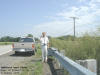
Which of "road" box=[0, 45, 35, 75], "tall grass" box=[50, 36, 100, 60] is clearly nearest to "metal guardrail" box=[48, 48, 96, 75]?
"tall grass" box=[50, 36, 100, 60]

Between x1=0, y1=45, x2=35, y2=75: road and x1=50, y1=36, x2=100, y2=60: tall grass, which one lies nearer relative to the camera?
x1=50, y1=36, x2=100, y2=60: tall grass

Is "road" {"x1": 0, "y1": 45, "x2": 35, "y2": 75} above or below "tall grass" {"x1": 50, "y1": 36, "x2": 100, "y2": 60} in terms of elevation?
below

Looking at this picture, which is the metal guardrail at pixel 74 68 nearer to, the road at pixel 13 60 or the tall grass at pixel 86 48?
the tall grass at pixel 86 48

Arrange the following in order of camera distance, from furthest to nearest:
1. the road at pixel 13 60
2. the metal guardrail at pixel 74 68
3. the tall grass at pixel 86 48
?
1. the road at pixel 13 60
2. the tall grass at pixel 86 48
3. the metal guardrail at pixel 74 68

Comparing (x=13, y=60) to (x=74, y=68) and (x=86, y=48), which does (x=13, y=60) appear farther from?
(x=74, y=68)

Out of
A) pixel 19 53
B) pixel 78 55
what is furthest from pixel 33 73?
pixel 19 53

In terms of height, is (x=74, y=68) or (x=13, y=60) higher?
(x=74, y=68)

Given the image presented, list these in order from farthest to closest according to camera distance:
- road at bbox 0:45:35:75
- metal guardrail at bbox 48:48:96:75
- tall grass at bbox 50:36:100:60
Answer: road at bbox 0:45:35:75 → tall grass at bbox 50:36:100:60 → metal guardrail at bbox 48:48:96:75

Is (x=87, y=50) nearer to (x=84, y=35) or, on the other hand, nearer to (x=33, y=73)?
(x=84, y=35)

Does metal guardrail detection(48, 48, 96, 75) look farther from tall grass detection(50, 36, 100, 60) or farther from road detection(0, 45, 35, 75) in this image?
road detection(0, 45, 35, 75)

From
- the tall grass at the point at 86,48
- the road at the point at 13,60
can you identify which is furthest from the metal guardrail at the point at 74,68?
the road at the point at 13,60

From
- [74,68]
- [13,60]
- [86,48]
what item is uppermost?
[86,48]

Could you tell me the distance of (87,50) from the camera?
773 cm

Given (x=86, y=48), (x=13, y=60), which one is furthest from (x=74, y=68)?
(x=13, y=60)
